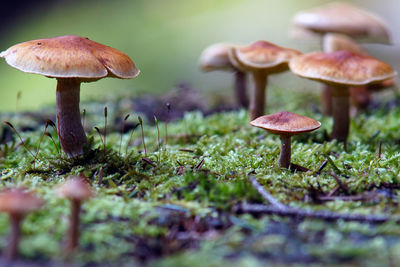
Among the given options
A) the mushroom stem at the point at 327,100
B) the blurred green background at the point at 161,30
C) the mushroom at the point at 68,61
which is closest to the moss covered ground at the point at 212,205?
the mushroom at the point at 68,61

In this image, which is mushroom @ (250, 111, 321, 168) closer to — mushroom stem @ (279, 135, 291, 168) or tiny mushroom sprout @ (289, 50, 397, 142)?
mushroom stem @ (279, 135, 291, 168)

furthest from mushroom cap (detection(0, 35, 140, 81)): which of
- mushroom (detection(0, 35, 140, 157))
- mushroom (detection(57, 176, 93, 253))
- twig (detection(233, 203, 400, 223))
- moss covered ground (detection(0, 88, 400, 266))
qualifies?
twig (detection(233, 203, 400, 223))

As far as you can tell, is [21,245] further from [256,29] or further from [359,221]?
[256,29]

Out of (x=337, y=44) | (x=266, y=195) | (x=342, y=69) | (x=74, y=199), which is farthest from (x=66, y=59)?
(x=337, y=44)

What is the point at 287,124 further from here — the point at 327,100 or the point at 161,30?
the point at 161,30

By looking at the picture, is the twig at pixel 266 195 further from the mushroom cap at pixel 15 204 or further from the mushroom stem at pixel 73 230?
the mushroom cap at pixel 15 204

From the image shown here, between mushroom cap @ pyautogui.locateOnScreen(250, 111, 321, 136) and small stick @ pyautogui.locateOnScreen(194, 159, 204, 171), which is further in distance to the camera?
small stick @ pyautogui.locateOnScreen(194, 159, 204, 171)
